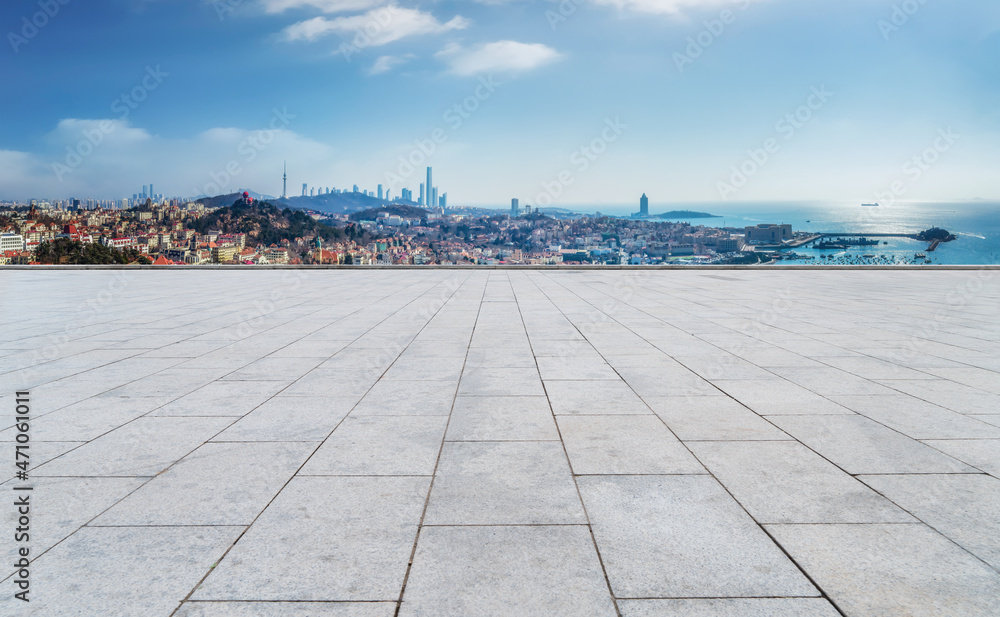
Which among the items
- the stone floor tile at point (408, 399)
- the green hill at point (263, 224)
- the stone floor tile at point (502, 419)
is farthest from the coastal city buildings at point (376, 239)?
the stone floor tile at point (502, 419)

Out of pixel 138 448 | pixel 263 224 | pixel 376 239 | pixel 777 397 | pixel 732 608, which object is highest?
pixel 263 224

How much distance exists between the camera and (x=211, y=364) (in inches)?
300

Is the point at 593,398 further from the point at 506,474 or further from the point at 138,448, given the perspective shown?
the point at 138,448

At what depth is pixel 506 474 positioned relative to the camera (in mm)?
4082

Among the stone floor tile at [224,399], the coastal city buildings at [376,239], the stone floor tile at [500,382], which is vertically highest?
the coastal city buildings at [376,239]

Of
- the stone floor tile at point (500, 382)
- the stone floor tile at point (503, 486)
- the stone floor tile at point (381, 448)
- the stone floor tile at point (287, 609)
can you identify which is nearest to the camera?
the stone floor tile at point (287, 609)

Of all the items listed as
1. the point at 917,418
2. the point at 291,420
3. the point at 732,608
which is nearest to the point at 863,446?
the point at 917,418

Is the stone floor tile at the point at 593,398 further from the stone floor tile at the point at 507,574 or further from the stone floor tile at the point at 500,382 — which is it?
the stone floor tile at the point at 507,574

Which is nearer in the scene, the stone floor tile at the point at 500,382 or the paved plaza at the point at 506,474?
the paved plaza at the point at 506,474

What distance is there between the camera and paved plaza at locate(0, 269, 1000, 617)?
2783mm

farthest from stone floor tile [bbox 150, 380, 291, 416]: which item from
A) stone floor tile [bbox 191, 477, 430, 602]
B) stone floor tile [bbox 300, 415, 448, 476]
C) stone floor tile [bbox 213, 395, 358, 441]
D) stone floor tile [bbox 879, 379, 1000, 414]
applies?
stone floor tile [bbox 879, 379, 1000, 414]

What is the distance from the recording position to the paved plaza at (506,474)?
2.78 metres

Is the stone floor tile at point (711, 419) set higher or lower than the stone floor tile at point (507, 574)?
higher

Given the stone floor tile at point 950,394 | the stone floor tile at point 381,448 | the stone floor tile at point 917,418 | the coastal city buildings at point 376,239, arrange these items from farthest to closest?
the coastal city buildings at point 376,239, the stone floor tile at point 950,394, the stone floor tile at point 917,418, the stone floor tile at point 381,448
